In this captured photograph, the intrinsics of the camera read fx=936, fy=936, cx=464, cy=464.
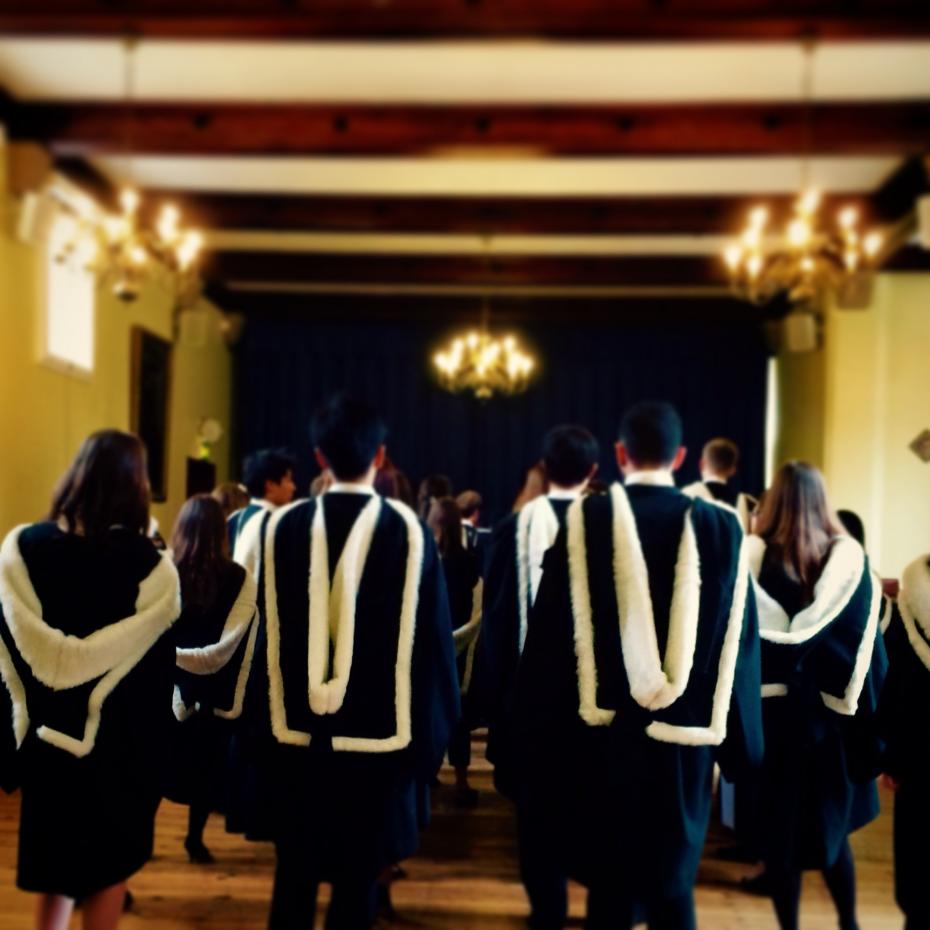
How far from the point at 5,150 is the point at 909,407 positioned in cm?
714

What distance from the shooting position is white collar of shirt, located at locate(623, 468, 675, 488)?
2369 mm

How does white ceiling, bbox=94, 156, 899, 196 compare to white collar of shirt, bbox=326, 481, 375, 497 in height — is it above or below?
above

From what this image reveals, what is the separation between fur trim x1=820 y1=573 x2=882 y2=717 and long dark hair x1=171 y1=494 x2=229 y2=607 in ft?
6.53

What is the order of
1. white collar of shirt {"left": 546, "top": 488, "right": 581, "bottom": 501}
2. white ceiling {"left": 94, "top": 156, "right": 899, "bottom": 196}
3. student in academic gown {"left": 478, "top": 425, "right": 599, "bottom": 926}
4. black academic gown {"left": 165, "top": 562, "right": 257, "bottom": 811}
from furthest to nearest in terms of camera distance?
1. white ceiling {"left": 94, "top": 156, "right": 899, "bottom": 196}
2. black academic gown {"left": 165, "top": 562, "right": 257, "bottom": 811}
3. white collar of shirt {"left": 546, "top": 488, "right": 581, "bottom": 501}
4. student in academic gown {"left": 478, "top": 425, "right": 599, "bottom": 926}

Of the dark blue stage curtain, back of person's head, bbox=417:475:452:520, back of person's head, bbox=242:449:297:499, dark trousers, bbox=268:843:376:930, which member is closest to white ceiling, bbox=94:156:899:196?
back of person's head, bbox=417:475:452:520

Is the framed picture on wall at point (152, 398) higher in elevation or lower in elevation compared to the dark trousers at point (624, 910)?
higher

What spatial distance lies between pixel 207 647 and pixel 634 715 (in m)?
1.55

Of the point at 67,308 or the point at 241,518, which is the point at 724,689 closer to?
the point at 241,518

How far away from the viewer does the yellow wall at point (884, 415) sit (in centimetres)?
804

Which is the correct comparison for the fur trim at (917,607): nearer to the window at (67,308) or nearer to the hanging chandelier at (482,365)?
the window at (67,308)

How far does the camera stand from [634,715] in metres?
2.28

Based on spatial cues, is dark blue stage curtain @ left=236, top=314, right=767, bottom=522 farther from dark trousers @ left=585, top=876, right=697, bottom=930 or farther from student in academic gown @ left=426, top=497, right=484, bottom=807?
dark trousers @ left=585, top=876, right=697, bottom=930

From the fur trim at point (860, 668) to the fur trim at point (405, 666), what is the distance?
4.29ft

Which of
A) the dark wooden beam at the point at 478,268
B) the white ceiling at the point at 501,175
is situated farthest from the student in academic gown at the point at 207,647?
the dark wooden beam at the point at 478,268
